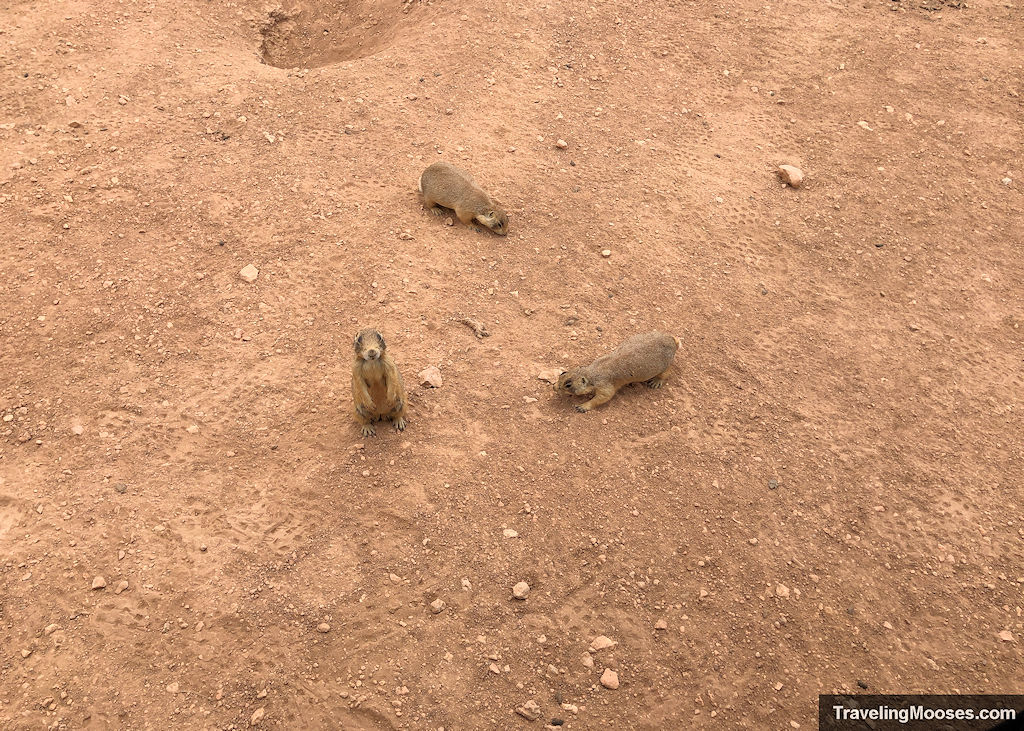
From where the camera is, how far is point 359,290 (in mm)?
5805

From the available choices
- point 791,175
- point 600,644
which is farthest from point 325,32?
point 600,644

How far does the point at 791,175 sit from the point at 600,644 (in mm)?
4993

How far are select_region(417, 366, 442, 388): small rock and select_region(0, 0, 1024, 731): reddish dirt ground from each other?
18 centimetres

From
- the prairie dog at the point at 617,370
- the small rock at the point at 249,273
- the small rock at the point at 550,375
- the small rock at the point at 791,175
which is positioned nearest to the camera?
the prairie dog at the point at 617,370

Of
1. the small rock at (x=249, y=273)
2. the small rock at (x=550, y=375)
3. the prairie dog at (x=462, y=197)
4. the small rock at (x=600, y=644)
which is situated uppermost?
the prairie dog at (x=462, y=197)

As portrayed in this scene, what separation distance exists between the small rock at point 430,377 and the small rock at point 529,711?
7.28 feet

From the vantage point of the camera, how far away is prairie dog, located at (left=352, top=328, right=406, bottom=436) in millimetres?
4520

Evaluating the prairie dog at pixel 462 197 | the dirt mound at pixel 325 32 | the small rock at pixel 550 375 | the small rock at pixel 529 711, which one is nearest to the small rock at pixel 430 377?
the small rock at pixel 550 375

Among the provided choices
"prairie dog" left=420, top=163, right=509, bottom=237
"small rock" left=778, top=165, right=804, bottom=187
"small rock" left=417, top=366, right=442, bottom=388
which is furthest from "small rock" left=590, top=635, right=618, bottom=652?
"small rock" left=778, top=165, right=804, bottom=187

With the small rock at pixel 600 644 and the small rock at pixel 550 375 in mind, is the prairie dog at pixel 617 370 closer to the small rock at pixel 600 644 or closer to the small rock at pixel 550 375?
the small rock at pixel 550 375

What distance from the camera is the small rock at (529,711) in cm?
376

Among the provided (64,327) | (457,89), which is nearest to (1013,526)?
(457,89)

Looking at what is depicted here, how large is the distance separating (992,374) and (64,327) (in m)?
6.97

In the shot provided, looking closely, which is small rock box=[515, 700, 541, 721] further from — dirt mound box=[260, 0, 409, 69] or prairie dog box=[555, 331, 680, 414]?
dirt mound box=[260, 0, 409, 69]
